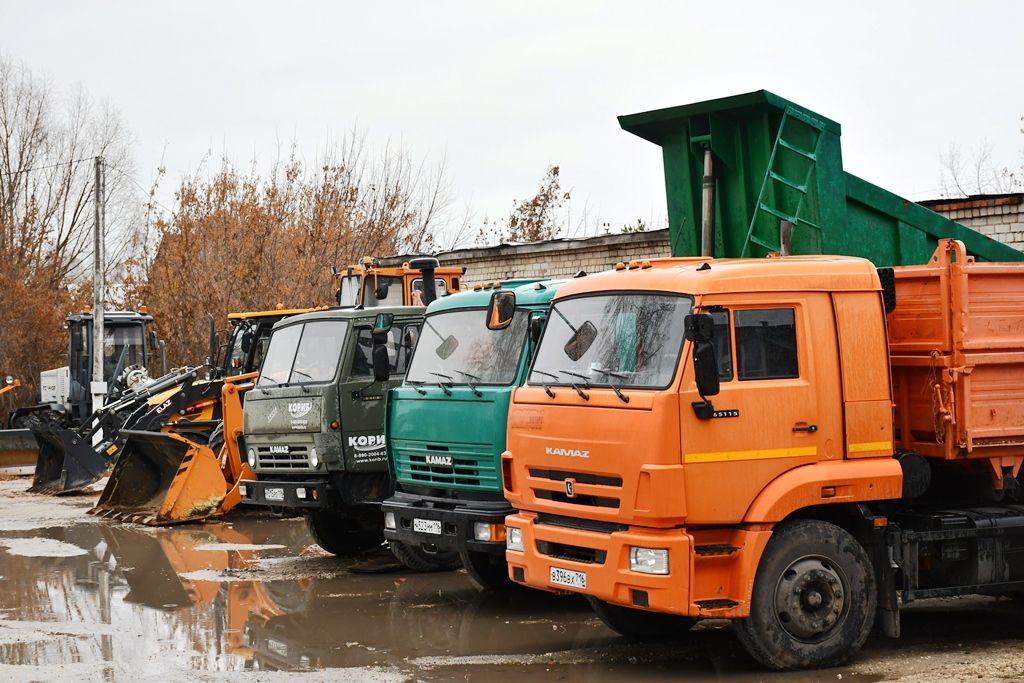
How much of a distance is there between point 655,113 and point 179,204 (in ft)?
98.8

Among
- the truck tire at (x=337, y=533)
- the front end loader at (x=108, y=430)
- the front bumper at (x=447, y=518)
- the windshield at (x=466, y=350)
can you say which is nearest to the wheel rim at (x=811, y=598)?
the front bumper at (x=447, y=518)

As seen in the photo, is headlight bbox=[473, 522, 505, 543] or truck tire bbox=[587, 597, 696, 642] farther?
headlight bbox=[473, 522, 505, 543]

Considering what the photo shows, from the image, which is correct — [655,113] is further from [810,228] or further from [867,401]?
[867,401]

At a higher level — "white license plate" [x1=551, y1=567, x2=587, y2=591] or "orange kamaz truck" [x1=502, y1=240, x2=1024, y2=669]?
"orange kamaz truck" [x1=502, y1=240, x2=1024, y2=669]

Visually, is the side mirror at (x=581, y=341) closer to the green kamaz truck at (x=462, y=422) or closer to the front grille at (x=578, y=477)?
the front grille at (x=578, y=477)

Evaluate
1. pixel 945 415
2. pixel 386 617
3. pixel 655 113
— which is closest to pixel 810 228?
pixel 655 113

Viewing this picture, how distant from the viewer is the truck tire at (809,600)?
765cm

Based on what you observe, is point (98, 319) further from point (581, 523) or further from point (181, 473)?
point (581, 523)

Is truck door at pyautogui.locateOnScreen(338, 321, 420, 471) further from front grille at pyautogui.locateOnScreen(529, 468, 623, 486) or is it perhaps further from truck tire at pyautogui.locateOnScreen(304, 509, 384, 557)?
front grille at pyautogui.locateOnScreen(529, 468, 623, 486)

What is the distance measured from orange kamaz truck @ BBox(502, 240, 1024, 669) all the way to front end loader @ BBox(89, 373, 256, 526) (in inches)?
317

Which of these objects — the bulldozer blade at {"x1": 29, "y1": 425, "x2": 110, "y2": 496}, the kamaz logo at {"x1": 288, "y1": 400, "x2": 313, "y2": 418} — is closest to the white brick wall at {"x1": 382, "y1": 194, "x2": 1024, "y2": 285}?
the bulldozer blade at {"x1": 29, "y1": 425, "x2": 110, "y2": 496}

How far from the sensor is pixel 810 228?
1023 cm

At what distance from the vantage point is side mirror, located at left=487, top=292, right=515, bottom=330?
32.5 feet

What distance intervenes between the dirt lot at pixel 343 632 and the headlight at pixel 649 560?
2.79 feet
